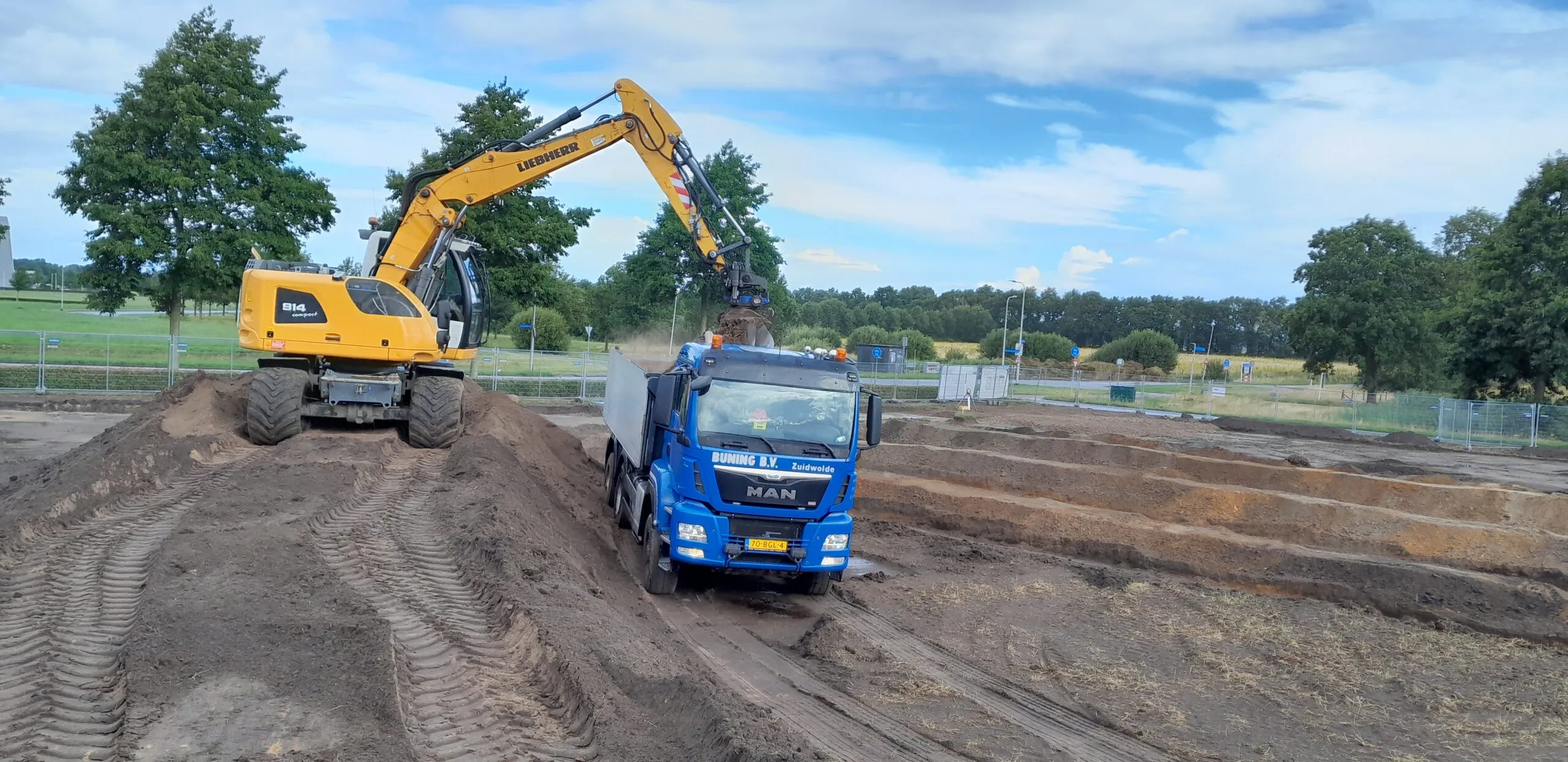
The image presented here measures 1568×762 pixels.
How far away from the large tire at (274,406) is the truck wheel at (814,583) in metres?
7.94

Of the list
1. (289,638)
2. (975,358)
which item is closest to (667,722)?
(289,638)

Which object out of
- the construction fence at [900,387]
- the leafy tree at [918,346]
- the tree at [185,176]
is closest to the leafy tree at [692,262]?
the construction fence at [900,387]

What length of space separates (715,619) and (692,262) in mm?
36745

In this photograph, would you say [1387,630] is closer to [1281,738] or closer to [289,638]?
[1281,738]

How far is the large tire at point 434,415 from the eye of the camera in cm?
1546

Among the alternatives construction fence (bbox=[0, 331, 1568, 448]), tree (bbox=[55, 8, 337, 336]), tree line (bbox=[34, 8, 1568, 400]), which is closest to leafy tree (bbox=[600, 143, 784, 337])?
tree line (bbox=[34, 8, 1568, 400])

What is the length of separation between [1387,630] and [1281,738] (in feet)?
14.8

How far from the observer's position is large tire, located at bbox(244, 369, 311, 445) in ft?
47.5

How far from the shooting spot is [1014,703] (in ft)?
28.1

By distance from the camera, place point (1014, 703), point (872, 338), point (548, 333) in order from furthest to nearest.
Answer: point (872, 338), point (548, 333), point (1014, 703)

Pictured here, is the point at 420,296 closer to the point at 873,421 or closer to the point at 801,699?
the point at 873,421

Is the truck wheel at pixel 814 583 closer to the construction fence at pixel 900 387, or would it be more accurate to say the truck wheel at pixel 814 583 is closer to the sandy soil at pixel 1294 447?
the construction fence at pixel 900 387

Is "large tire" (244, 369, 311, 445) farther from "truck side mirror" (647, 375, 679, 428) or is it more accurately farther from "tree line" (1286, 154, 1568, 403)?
"tree line" (1286, 154, 1568, 403)

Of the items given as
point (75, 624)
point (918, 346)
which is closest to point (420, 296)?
point (75, 624)
